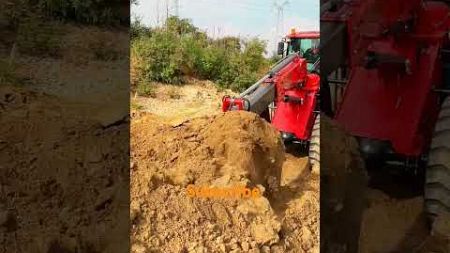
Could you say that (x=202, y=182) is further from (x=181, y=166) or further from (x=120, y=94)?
(x=120, y=94)

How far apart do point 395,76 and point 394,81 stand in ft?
0.07

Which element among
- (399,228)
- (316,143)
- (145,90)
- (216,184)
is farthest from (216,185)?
(399,228)

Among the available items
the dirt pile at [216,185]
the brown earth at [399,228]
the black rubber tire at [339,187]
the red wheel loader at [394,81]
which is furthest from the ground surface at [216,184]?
the black rubber tire at [339,187]

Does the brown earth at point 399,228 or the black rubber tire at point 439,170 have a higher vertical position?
the black rubber tire at point 439,170

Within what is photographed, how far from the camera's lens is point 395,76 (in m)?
1.25

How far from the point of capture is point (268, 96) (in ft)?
7.30

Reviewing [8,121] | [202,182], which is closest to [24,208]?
[8,121]

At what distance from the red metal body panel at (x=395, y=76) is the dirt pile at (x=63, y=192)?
0.72 metres

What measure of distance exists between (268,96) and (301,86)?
173mm

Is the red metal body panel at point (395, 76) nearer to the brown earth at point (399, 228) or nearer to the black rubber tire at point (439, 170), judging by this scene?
the black rubber tire at point (439, 170)

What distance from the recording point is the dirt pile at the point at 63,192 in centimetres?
151
